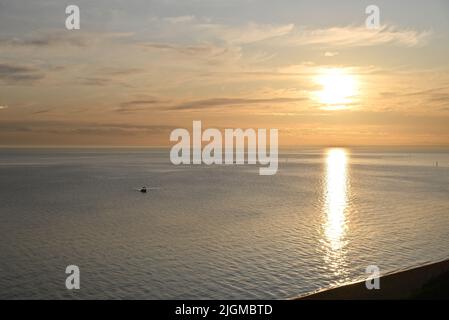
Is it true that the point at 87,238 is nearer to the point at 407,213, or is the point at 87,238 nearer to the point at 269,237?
the point at 269,237

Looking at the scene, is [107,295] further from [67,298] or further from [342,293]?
[342,293]

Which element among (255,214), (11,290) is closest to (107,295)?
(11,290)

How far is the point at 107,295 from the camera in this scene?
25266 millimetres

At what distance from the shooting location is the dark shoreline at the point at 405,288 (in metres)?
19.4

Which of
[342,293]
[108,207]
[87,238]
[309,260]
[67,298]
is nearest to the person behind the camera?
[342,293]

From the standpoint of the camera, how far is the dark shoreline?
63.6 feet

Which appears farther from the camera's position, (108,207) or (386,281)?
(108,207)

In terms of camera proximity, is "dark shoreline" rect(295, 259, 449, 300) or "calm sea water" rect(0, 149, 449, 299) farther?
"calm sea water" rect(0, 149, 449, 299)

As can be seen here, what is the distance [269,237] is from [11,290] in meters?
23.8

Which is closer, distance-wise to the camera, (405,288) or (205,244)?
(405,288)

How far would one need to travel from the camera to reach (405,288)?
2072 centimetres

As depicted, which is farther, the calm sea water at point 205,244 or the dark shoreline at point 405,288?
the calm sea water at point 205,244
